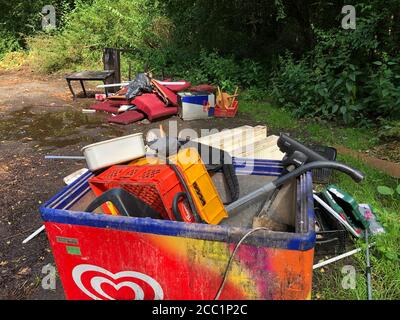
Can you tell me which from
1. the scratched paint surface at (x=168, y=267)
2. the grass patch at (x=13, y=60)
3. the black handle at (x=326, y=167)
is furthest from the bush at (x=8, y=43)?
the black handle at (x=326, y=167)

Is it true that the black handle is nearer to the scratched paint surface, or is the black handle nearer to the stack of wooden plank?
the scratched paint surface

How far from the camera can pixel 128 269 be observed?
1.88 meters

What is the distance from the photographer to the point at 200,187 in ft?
8.13

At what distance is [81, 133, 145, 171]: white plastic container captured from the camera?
241cm

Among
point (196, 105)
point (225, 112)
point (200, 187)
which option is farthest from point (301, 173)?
point (225, 112)

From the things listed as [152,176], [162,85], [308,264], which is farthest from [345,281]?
[162,85]

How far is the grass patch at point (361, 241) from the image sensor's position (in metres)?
2.67

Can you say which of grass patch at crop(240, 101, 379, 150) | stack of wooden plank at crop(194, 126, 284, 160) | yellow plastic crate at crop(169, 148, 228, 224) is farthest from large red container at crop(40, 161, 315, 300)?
grass patch at crop(240, 101, 379, 150)

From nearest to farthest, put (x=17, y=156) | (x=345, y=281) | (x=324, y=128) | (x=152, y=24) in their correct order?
(x=345, y=281) → (x=17, y=156) → (x=324, y=128) → (x=152, y=24)

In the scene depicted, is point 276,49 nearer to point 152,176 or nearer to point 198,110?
point 198,110

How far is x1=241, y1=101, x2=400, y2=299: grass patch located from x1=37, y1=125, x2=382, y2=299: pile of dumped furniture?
0.70m

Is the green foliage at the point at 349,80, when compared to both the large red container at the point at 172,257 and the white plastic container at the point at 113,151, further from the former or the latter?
the large red container at the point at 172,257

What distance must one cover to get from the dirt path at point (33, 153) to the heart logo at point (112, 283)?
2.85ft

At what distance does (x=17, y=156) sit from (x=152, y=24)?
288 inches
